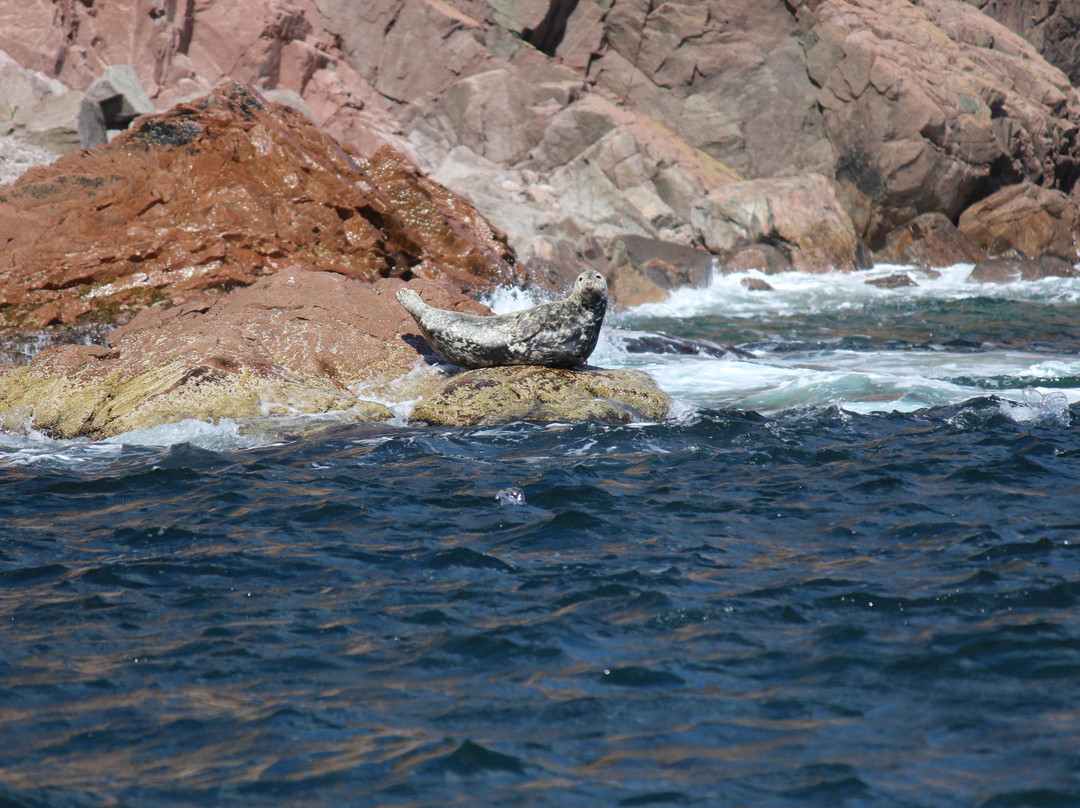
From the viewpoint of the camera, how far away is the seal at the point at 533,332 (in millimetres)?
8727

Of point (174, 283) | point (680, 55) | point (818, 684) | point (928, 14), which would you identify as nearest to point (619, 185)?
point (680, 55)

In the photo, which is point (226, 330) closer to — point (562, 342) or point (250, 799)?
point (562, 342)

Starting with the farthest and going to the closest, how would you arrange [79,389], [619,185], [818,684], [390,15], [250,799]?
1. [390,15]
2. [619,185]
3. [79,389]
4. [818,684]
5. [250,799]

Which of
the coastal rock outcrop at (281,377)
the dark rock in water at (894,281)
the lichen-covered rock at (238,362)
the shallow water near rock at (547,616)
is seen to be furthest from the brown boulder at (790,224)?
the shallow water near rock at (547,616)

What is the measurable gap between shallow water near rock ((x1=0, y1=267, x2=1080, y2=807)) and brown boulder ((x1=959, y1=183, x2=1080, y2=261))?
20.4 metres

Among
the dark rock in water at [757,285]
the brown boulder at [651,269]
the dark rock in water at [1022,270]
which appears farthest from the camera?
the dark rock in water at [1022,270]

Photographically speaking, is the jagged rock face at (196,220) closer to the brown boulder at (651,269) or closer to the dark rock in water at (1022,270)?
the brown boulder at (651,269)

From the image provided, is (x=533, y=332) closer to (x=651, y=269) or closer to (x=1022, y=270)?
(x=651, y=269)

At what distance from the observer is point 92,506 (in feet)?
19.5

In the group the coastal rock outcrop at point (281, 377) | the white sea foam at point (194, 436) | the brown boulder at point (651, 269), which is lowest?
the brown boulder at point (651, 269)

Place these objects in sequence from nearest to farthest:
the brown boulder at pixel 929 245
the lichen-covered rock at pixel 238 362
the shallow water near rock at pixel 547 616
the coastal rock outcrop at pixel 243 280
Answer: the shallow water near rock at pixel 547 616 < the lichen-covered rock at pixel 238 362 < the coastal rock outcrop at pixel 243 280 < the brown boulder at pixel 929 245

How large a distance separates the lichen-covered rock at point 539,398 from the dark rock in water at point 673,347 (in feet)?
11.8

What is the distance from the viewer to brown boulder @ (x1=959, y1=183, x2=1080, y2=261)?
25391 mm

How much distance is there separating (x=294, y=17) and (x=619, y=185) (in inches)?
430
